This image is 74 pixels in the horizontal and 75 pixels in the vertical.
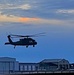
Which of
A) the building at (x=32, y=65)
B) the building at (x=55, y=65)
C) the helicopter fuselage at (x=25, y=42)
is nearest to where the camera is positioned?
the helicopter fuselage at (x=25, y=42)

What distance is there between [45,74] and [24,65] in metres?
61.7

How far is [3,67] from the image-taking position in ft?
438

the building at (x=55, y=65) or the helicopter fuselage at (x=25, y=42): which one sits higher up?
the helicopter fuselage at (x=25, y=42)

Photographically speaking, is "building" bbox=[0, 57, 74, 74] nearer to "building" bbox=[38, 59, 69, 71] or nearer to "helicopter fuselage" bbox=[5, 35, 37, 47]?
"building" bbox=[38, 59, 69, 71]

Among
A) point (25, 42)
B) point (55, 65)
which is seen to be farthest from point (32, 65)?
point (25, 42)

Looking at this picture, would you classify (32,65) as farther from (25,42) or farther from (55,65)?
(25,42)

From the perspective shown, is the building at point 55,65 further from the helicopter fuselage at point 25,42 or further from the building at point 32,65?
the helicopter fuselage at point 25,42

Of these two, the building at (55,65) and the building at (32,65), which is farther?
the building at (32,65)

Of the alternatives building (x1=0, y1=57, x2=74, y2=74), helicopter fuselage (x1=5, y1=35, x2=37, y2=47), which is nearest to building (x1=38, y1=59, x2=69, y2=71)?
building (x1=0, y1=57, x2=74, y2=74)

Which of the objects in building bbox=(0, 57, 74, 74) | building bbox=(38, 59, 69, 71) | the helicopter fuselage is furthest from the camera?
building bbox=(0, 57, 74, 74)

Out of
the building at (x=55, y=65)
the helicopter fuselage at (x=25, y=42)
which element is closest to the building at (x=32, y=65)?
the building at (x=55, y=65)

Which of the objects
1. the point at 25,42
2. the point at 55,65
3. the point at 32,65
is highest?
the point at 32,65

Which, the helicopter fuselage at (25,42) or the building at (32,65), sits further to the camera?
the building at (32,65)

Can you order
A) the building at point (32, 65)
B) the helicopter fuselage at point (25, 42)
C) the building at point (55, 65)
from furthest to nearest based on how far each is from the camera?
1. the building at point (32, 65)
2. the building at point (55, 65)
3. the helicopter fuselage at point (25, 42)
